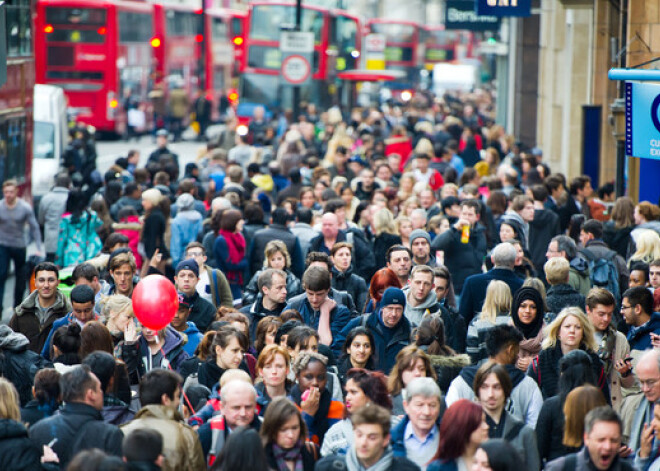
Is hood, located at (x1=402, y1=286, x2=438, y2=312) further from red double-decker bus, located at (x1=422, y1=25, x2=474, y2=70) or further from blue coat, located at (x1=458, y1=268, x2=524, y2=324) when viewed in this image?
red double-decker bus, located at (x1=422, y1=25, x2=474, y2=70)

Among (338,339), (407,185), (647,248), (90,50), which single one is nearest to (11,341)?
(338,339)

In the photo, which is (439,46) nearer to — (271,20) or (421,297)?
(271,20)

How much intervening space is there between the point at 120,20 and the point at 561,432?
3218cm

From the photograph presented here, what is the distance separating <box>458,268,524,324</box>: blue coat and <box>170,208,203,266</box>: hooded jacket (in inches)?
174

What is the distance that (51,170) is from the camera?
80.7 ft

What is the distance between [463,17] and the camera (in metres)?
32.0

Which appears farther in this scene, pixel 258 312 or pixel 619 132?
pixel 619 132

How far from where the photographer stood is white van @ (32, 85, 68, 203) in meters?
24.2

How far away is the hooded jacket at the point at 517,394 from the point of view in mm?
7922

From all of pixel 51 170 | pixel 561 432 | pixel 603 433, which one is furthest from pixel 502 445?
pixel 51 170

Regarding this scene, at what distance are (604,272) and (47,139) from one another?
15891mm

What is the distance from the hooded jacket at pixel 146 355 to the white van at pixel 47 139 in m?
14.7

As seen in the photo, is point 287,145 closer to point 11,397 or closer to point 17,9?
point 17,9

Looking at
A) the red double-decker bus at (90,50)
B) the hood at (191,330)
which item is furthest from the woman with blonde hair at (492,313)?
the red double-decker bus at (90,50)
